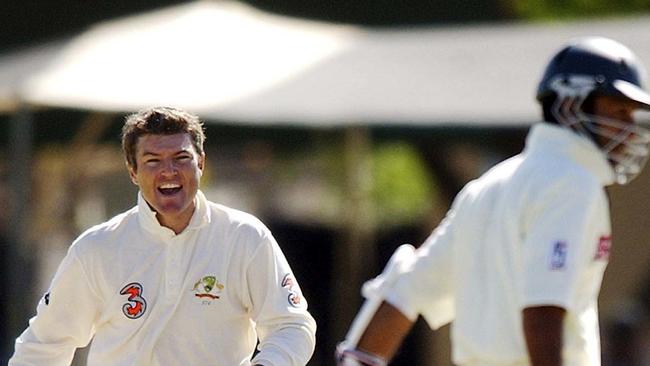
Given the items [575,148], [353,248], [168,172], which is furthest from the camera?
[353,248]

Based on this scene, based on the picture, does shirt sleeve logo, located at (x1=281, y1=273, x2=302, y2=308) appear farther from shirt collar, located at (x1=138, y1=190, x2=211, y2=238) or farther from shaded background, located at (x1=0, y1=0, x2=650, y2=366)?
shaded background, located at (x1=0, y1=0, x2=650, y2=366)

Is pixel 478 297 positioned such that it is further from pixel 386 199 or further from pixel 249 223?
pixel 386 199

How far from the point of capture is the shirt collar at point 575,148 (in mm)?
4367

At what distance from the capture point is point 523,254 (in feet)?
14.0

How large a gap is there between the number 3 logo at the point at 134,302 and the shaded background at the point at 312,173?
17.4ft

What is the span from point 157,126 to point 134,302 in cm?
50

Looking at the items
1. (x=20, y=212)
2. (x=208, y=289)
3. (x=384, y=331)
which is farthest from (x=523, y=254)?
(x=20, y=212)

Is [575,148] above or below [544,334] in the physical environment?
above

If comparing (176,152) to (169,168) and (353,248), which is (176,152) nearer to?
(169,168)

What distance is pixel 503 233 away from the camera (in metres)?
4.34

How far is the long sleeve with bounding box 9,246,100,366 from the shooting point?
531 centimetres

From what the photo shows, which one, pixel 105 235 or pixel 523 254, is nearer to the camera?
pixel 523 254

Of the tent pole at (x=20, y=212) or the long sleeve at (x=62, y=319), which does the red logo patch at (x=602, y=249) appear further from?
the tent pole at (x=20, y=212)

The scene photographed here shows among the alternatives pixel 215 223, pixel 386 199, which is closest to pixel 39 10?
pixel 386 199
